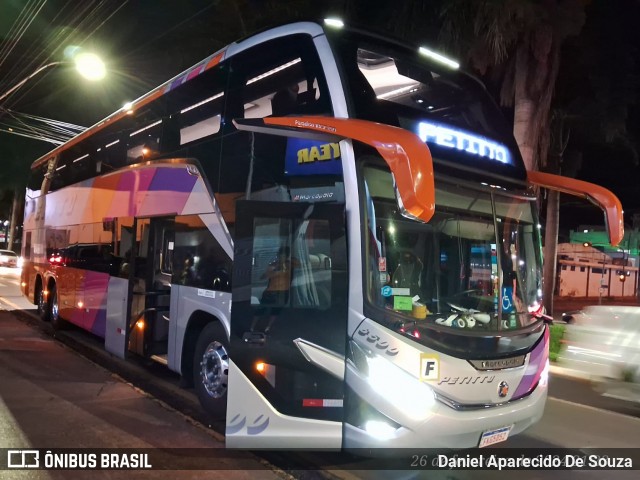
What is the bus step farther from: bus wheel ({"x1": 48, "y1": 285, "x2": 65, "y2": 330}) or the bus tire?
the bus tire

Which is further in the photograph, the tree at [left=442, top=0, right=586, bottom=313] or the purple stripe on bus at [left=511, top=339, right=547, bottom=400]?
the tree at [left=442, top=0, right=586, bottom=313]

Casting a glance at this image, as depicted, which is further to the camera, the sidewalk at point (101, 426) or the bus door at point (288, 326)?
the sidewalk at point (101, 426)

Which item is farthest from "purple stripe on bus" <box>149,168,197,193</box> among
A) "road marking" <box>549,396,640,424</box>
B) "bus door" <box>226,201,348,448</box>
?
"road marking" <box>549,396,640,424</box>

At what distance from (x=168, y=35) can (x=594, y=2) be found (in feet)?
38.1

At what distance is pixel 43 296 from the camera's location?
41.2 ft

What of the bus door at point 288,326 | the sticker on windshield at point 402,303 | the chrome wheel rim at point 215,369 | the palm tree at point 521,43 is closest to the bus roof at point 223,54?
the bus door at point 288,326

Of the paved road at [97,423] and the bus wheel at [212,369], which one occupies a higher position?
the bus wheel at [212,369]

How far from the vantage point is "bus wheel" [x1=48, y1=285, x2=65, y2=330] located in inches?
453

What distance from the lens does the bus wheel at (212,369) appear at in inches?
228

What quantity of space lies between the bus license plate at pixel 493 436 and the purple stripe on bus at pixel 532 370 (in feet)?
0.99

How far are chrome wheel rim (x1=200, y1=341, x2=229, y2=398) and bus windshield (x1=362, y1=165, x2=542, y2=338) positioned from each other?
230 centimetres

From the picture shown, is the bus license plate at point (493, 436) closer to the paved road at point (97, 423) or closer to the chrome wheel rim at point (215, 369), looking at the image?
the paved road at point (97, 423)

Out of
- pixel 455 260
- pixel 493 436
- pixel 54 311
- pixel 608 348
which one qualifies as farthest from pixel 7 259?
pixel 493 436

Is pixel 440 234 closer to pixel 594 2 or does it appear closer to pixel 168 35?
pixel 594 2
